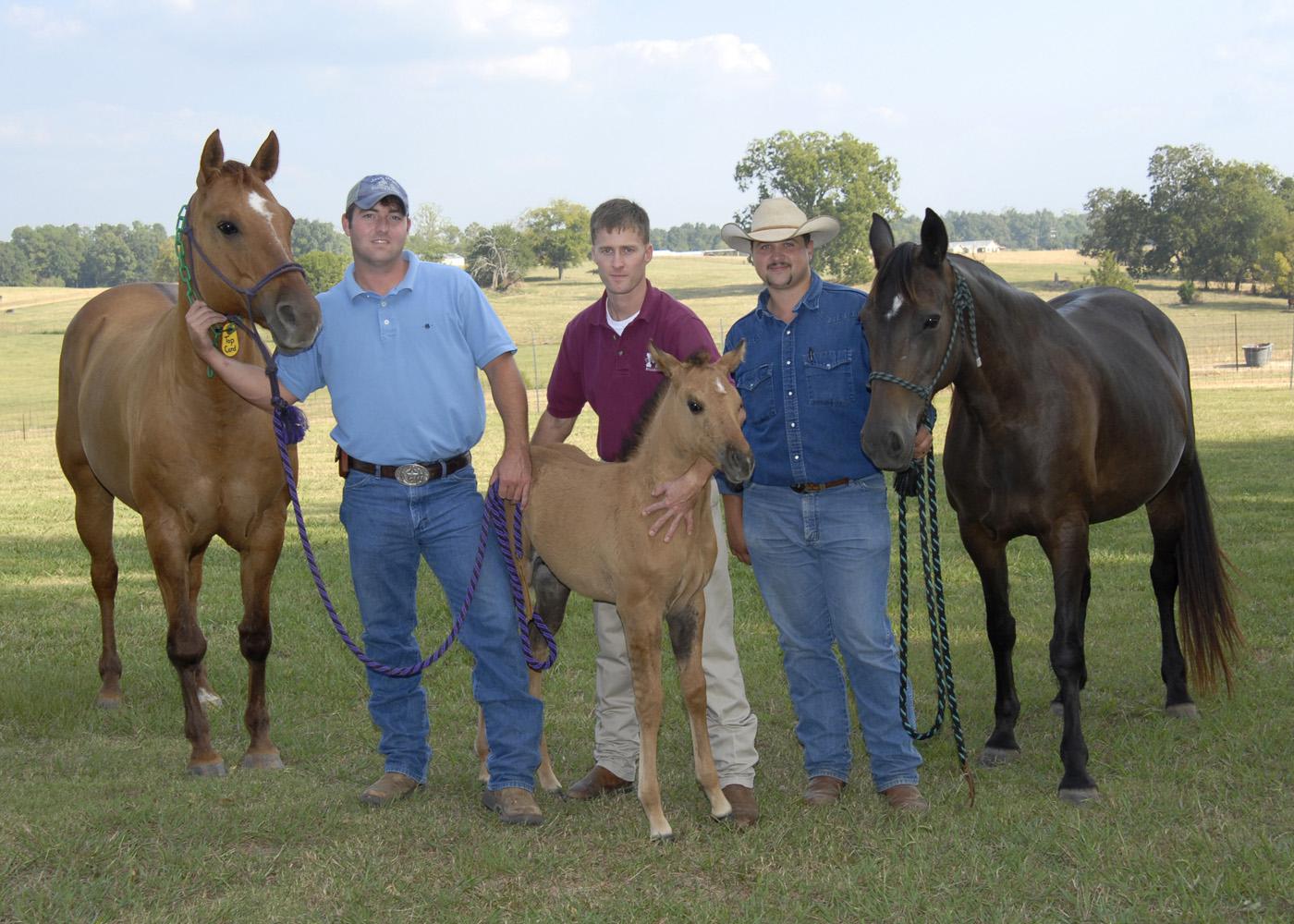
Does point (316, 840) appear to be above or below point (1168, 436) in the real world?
below

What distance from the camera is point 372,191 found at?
4234mm

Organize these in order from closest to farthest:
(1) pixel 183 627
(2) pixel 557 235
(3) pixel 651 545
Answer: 1. (3) pixel 651 545
2. (1) pixel 183 627
3. (2) pixel 557 235

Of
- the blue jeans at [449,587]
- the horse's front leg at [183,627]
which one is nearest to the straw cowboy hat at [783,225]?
the blue jeans at [449,587]

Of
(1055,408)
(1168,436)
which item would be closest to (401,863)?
(1055,408)

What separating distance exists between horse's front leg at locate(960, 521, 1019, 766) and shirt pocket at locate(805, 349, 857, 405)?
1.20 meters

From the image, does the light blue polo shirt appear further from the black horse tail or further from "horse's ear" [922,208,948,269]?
the black horse tail

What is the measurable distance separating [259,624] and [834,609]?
2791 millimetres

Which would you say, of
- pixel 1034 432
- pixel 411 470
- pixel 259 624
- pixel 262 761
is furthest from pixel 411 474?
pixel 1034 432

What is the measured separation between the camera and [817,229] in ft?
14.5

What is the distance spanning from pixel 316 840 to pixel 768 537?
2.13 meters

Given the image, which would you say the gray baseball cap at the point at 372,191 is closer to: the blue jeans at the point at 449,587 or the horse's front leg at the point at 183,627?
the blue jeans at the point at 449,587

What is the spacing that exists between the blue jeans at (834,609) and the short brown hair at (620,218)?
3.82 feet

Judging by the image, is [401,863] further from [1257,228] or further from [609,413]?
[1257,228]

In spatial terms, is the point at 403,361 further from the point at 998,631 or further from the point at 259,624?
the point at 998,631
